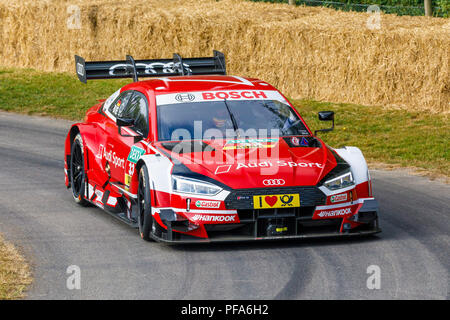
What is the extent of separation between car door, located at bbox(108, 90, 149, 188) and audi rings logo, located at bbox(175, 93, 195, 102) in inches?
14.5

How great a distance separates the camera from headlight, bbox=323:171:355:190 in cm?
877

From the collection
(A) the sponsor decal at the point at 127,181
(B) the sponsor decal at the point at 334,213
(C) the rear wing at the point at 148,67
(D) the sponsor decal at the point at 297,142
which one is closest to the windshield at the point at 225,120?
(D) the sponsor decal at the point at 297,142

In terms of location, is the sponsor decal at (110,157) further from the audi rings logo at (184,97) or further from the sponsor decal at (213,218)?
the sponsor decal at (213,218)

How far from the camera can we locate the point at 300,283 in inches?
300

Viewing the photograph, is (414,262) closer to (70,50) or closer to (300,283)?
(300,283)

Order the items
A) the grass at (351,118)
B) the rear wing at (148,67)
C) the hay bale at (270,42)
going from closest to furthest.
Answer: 1. the rear wing at (148,67)
2. the grass at (351,118)
3. the hay bale at (270,42)

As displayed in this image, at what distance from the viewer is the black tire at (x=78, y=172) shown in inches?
436

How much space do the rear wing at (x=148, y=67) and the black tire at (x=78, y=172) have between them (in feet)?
4.81

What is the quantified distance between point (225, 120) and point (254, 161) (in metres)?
1.00

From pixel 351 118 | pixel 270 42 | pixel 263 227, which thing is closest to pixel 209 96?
pixel 263 227

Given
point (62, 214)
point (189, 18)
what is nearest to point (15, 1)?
point (189, 18)
